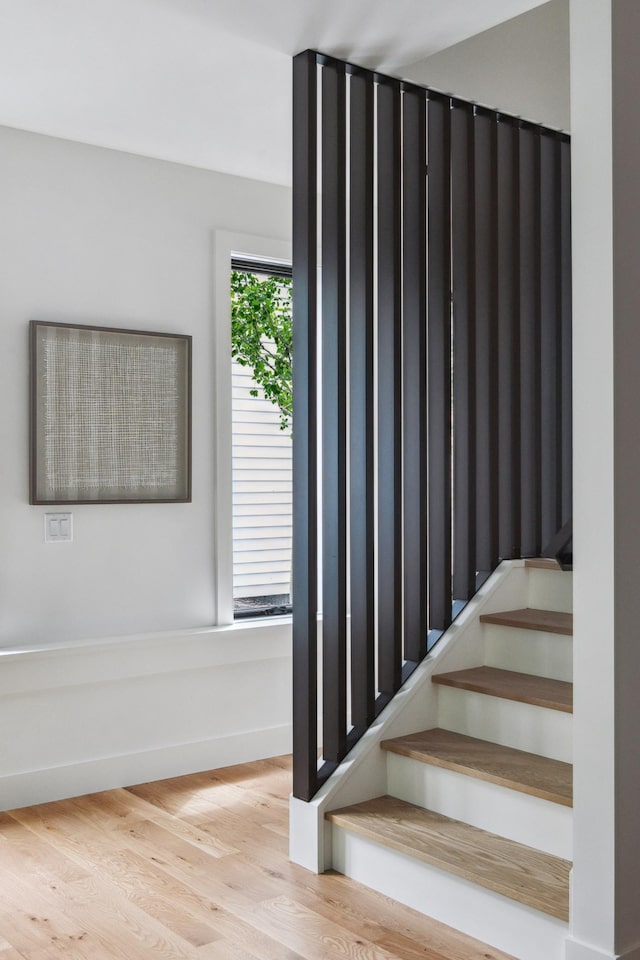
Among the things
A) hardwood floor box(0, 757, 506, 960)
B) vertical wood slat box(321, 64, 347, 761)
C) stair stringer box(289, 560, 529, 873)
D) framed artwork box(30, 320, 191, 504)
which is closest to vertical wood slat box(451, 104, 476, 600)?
stair stringer box(289, 560, 529, 873)

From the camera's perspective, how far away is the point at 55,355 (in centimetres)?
354

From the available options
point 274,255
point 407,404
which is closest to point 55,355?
point 274,255

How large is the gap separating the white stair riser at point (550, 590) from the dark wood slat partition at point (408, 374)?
0.40ft

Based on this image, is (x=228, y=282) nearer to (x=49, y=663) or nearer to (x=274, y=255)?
(x=274, y=255)

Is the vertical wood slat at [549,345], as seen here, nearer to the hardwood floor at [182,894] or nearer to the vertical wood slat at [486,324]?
the vertical wood slat at [486,324]

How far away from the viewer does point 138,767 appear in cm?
369

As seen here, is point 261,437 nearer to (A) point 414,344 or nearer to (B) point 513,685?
(A) point 414,344

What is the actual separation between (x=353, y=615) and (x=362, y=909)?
0.85m

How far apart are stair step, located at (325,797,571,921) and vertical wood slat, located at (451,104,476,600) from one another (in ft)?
2.63

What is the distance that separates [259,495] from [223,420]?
413 mm

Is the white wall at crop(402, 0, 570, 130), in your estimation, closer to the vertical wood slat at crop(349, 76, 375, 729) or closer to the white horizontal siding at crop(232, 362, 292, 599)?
the vertical wood slat at crop(349, 76, 375, 729)

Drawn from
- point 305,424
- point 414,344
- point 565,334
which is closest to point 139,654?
point 305,424

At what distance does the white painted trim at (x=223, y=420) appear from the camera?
13.1 feet

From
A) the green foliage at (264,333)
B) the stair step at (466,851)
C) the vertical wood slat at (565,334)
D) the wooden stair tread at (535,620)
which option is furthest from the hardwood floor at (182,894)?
the green foliage at (264,333)
